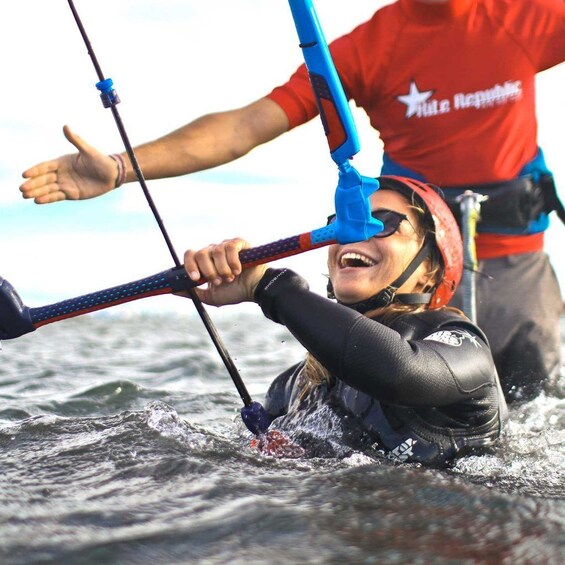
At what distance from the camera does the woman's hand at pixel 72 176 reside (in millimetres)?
3768

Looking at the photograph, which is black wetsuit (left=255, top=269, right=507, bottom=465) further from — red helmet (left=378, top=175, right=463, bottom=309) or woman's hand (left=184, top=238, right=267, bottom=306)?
red helmet (left=378, top=175, right=463, bottom=309)

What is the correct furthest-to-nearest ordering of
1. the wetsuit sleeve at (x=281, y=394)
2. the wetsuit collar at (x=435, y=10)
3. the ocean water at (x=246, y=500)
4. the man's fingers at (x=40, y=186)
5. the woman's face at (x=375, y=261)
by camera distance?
the wetsuit collar at (x=435, y=10) < the wetsuit sleeve at (x=281, y=394) < the woman's face at (x=375, y=261) < the man's fingers at (x=40, y=186) < the ocean water at (x=246, y=500)

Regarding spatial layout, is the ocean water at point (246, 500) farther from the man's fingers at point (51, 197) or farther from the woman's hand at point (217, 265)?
the man's fingers at point (51, 197)

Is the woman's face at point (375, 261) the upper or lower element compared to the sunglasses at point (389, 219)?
lower

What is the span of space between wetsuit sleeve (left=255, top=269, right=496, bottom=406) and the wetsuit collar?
2266 millimetres

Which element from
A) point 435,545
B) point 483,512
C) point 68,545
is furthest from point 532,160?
point 68,545

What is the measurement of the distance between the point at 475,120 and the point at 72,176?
2300 mm

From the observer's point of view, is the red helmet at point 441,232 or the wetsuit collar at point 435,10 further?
the wetsuit collar at point 435,10

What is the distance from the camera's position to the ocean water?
2586 mm

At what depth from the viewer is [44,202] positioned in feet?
12.4

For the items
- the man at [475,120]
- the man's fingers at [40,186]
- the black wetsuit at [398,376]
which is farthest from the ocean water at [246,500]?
the man's fingers at [40,186]

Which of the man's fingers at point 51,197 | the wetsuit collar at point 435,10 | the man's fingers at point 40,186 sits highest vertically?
the wetsuit collar at point 435,10

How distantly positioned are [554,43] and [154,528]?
3.52 m

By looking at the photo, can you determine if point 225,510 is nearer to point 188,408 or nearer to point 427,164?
point 427,164
